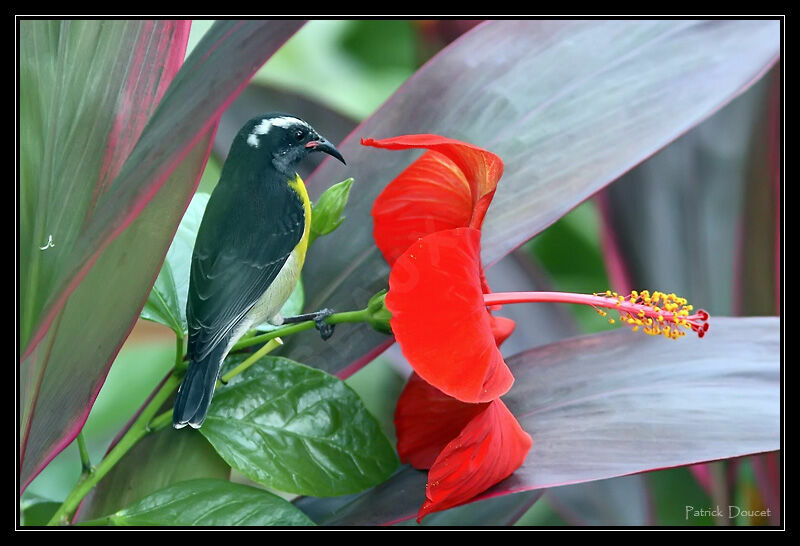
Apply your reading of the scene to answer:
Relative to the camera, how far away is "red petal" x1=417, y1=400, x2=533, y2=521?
47 cm

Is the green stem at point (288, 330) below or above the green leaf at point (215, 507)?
above

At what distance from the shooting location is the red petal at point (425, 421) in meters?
0.52

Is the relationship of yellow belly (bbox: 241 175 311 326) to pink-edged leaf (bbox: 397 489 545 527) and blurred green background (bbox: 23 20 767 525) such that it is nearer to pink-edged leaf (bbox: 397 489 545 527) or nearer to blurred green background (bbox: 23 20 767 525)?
blurred green background (bbox: 23 20 767 525)

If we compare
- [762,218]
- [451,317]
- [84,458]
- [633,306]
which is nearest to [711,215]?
[762,218]

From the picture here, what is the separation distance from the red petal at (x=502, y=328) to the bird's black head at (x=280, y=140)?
17 centimetres

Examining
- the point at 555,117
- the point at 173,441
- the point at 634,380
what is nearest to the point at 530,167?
the point at 555,117

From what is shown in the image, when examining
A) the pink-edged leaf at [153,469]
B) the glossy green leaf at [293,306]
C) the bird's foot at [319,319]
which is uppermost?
the glossy green leaf at [293,306]

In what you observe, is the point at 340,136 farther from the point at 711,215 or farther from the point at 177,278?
the point at 711,215

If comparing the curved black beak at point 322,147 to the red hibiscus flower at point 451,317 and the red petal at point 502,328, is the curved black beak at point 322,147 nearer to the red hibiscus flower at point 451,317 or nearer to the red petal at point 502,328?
the red hibiscus flower at point 451,317

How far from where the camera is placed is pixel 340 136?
58 cm

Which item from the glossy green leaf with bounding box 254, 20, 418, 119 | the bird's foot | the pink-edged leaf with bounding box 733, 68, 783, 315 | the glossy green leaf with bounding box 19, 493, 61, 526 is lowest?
the glossy green leaf with bounding box 19, 493, 61, 526

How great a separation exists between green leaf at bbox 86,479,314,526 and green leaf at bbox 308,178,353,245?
0.60ft

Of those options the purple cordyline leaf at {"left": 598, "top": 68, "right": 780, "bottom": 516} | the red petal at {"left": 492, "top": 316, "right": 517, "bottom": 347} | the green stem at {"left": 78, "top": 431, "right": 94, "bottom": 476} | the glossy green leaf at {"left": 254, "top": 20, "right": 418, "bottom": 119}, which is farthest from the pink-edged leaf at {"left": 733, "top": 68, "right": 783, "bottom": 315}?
the green stem at {"left": 78, "top": 431, "right": 94, "bottom": 476}

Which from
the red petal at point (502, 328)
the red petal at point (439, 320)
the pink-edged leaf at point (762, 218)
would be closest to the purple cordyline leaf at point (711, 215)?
the pink-edged leaf at point (762, 218)
